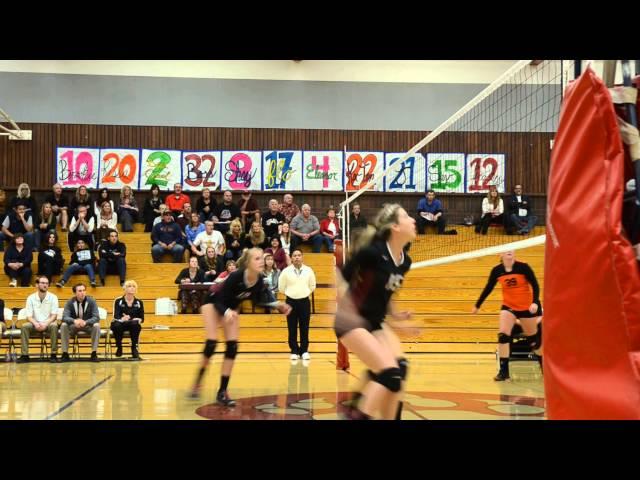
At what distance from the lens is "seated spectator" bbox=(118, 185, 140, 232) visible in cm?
1847

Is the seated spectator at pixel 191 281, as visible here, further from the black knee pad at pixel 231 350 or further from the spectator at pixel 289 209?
the black knee pad at pixel 231 350

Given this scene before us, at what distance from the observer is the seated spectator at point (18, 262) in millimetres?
15219

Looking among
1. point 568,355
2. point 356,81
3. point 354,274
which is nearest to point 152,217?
point 356,81

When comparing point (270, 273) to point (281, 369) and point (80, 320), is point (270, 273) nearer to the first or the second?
point (80, 320)

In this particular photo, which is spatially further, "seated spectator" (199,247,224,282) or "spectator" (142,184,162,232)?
"spectator" (142,184,162,232)

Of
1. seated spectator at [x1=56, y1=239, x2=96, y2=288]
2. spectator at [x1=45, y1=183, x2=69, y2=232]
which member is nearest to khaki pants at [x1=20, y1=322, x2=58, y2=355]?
seated spectator at [x1=56, y1=239, x2=96, y2=288]

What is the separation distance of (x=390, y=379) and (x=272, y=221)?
1330 cm

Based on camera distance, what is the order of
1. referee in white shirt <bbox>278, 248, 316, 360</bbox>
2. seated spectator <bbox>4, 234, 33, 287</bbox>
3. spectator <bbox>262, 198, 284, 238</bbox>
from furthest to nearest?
spectator <bbox>262, 198, 284, 238</bbox> < seated spectator <bbox>4, 234, 33, 287</bbox> < referee in white shirt <bbox>278, 248, 316, 360</bbox>

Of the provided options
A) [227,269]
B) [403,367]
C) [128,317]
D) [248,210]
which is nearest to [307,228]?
[248,210]

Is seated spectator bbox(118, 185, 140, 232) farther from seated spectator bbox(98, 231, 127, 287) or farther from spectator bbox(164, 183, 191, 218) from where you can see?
seated spectator bbox(98, 231, 127, 287)

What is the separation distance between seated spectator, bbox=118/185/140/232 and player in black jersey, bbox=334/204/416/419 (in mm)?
14606

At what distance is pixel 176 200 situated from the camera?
1859 centimetres

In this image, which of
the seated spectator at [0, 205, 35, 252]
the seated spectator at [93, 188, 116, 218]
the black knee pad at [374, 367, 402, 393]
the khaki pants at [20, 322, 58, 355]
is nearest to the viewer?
the black knee pad at [374, 367, 402, 393]

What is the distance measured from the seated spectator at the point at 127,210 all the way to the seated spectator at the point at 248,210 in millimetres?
2857
